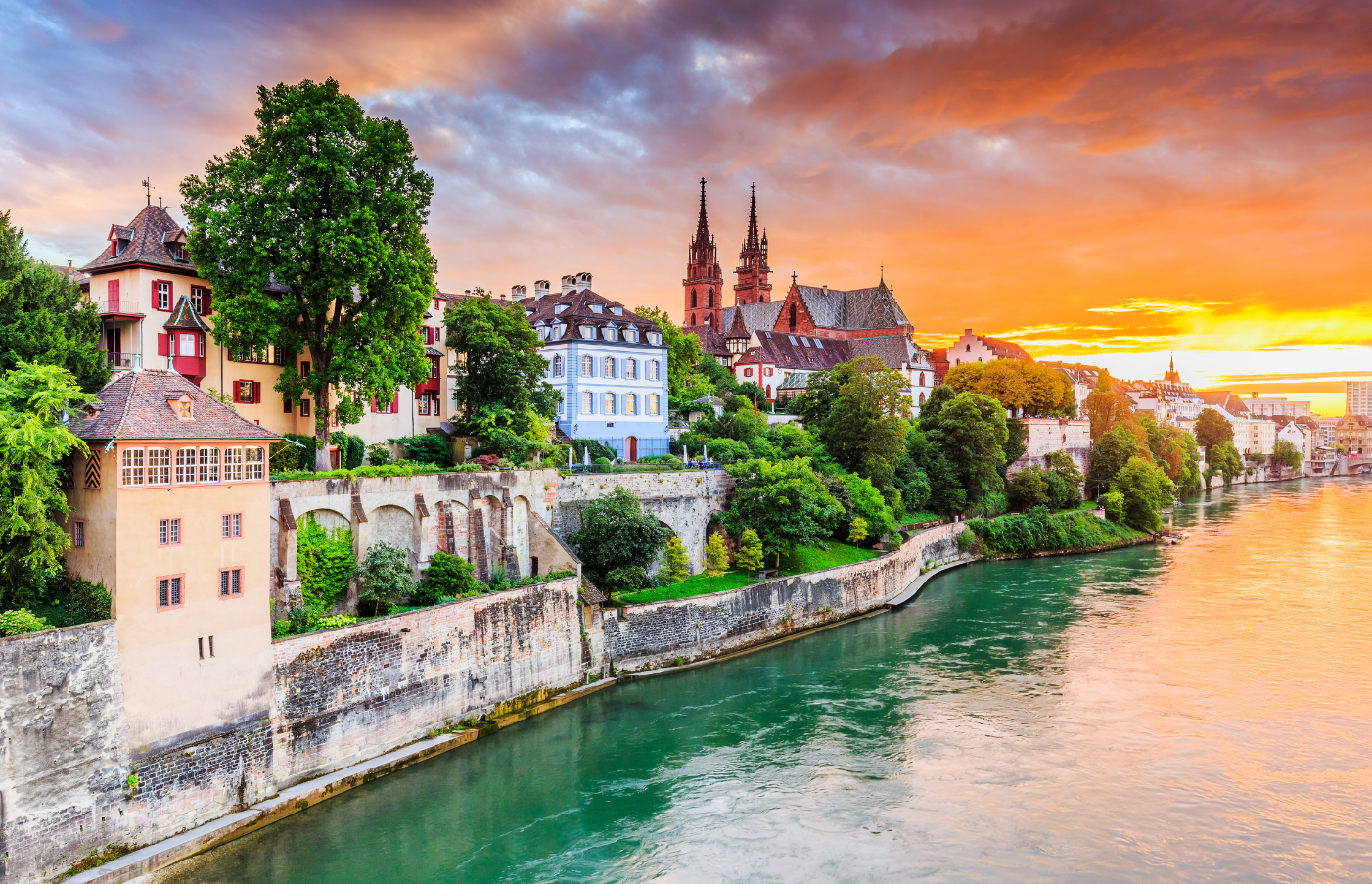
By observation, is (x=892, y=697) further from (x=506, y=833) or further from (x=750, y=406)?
(x=750, y=406)

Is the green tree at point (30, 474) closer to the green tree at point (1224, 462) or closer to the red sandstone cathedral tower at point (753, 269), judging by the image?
the red sandstone cathedral tower at point (753, 269)

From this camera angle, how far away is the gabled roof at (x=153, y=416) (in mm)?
18047

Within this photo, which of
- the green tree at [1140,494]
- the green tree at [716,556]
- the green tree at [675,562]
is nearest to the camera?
the green tree at [675,562]

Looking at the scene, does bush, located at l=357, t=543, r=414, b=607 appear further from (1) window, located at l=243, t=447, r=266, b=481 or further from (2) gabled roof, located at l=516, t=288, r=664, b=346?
(2) gabled roof, located at l=516, t=288, r=664, b=346

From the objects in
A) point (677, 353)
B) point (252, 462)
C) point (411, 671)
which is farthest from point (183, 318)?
point (677, 353)

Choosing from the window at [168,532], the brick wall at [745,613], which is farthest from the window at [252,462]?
the brick wall at [745,613]

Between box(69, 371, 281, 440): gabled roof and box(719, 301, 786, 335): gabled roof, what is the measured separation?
77459 mm

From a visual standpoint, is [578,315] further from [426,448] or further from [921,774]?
[921,774]

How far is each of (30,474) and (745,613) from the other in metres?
23.1

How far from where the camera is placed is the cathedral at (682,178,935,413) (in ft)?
244

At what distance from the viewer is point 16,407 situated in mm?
17672

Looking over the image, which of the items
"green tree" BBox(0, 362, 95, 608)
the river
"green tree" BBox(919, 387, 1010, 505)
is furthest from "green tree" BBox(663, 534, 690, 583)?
"green tree" BBox(919, 387, 1010, 505)

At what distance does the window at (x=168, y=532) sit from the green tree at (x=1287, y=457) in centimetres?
14950

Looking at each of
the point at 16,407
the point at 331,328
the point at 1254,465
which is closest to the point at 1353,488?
the point at 1254,465
